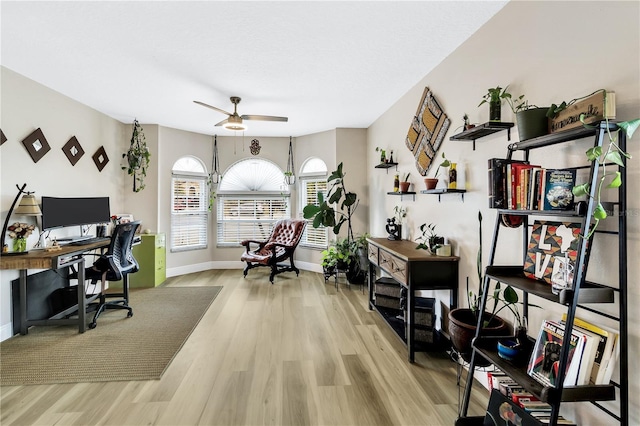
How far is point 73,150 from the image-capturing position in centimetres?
402

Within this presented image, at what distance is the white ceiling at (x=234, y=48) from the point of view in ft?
7.00

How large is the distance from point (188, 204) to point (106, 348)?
332 centimetres

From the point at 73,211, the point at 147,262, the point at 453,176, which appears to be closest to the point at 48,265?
the point at 73,211

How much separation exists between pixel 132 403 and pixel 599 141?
2989 millimetres

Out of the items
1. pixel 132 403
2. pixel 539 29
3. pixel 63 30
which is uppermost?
pixel 63 30

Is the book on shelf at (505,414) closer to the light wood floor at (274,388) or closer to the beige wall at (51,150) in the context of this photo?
the light wood floor at (274,388)

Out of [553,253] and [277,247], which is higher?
[553,253]

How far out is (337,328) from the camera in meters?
3.28

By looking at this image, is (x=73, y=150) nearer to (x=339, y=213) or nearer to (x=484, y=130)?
(x=339, y=213)

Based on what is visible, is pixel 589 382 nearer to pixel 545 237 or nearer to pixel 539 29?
pixel 545 237

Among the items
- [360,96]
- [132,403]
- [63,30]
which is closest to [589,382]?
[132,403]

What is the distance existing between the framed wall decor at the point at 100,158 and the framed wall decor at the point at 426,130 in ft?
14.4

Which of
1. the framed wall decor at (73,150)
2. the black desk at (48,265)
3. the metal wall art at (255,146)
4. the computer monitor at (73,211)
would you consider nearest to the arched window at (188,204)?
the metal wall art at (255,146)

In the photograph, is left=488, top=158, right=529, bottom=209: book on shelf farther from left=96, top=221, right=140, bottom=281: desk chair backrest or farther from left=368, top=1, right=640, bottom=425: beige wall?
left=96, top=221, right=140, bottom=281: desk chair backrest
